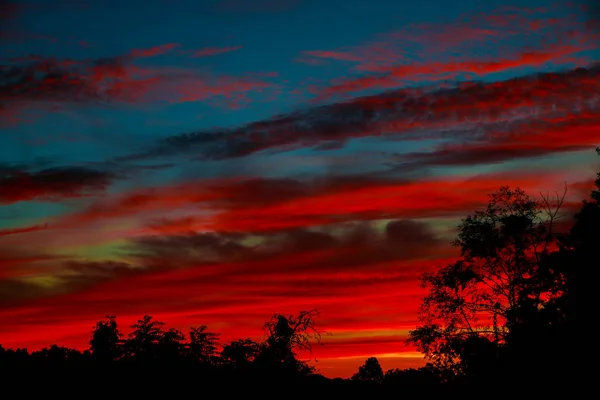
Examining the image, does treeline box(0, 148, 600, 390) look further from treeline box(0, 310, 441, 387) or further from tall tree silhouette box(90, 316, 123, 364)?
tall tree silhouette box(90, 316, 123, 364)

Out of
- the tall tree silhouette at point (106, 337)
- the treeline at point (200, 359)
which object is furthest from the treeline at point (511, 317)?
the tall tree silhouette at point (106, 337)

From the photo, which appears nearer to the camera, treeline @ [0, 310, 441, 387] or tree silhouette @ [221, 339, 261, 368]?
treeline @ [0, 310, 441, 387]

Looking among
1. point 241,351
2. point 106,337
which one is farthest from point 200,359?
point 106,337

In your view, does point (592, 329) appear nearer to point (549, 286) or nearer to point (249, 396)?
point (549, 286)

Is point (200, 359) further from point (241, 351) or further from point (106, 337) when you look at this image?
point (106, 337)

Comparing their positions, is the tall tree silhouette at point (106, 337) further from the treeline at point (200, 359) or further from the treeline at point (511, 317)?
the treeline at point (511, 317)

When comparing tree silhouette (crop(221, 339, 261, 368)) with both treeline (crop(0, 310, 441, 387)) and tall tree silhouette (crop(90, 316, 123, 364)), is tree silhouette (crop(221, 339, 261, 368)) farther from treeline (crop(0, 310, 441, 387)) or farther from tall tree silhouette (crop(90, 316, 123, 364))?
tall tree silhouette (crop(90, 316, 123, 364))

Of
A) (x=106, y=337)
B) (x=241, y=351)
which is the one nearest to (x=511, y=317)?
(x=241, y=351)

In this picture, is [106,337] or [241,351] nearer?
[241,351]

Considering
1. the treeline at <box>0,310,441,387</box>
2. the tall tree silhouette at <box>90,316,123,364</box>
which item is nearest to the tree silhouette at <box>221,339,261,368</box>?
the treeline at <box>0,310,441,387</box>

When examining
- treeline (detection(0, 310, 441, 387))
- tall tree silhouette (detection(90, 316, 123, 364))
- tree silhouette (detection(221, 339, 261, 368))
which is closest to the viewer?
treeline (detection(0, 310, 441, 387))

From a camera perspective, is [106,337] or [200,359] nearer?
[200,359]

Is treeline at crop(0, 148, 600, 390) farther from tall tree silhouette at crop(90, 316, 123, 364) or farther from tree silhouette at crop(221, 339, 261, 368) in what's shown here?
tall tree silhouette at crop(90, 316, 123, 364)

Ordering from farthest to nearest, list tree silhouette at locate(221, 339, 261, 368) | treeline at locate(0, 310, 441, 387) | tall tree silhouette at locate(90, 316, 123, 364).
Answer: tall tree silhouette at locate(90, 316, 123, 364) < tree silhouette at locate(221, 339, 261, 368) < treeline at locate(0, 310, 441, 387)
